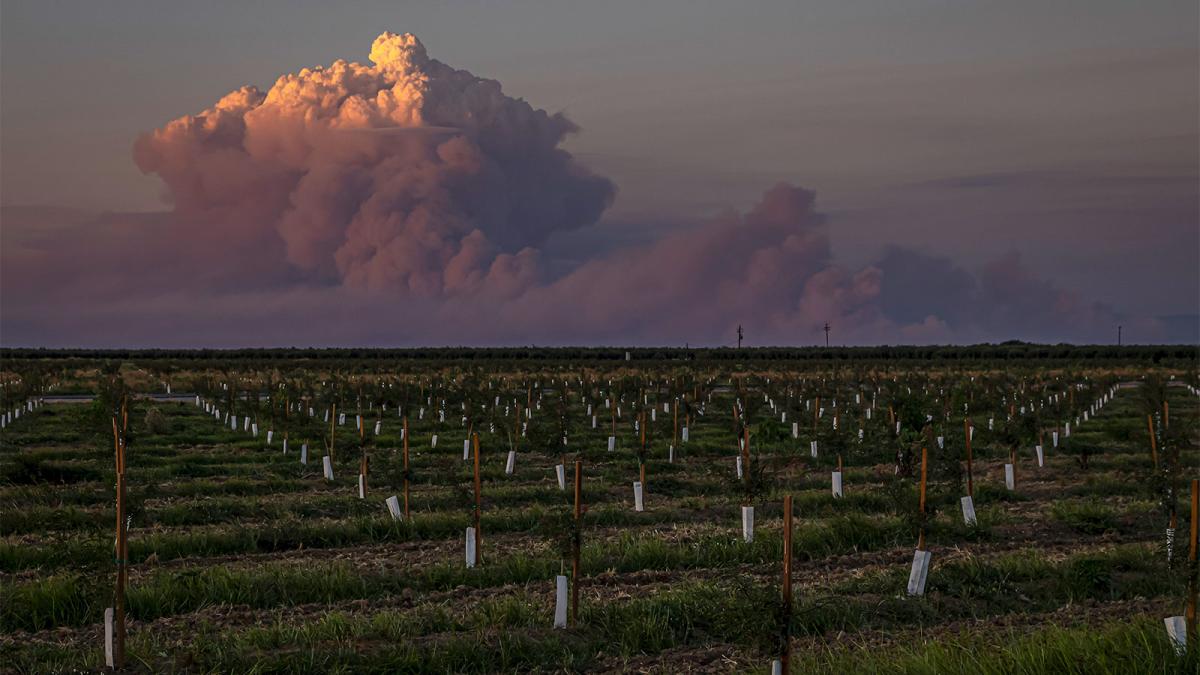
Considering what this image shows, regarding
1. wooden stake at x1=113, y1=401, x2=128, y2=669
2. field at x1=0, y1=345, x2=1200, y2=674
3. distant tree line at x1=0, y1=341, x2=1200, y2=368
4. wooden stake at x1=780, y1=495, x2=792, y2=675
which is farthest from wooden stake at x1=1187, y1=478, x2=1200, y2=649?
distant tree line at x1=0, y1=341, x2=1200, y2=368

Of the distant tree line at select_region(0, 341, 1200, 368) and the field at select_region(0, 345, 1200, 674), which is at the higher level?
the distant tree line at select_region(0, 341, 1200, 368)

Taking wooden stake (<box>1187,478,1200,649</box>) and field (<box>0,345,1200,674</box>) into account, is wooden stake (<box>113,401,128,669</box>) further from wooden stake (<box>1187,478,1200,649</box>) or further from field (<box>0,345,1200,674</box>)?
wooden stake (<box>1187,478,1200,649</box>)

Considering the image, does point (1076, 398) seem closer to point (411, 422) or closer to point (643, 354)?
point (411, 422)

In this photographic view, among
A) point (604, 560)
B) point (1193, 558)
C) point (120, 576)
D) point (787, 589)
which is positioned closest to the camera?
point (787, 589)

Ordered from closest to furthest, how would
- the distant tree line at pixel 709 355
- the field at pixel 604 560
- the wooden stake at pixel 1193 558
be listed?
1. the wooden stake at pixel 1193 558
2. the field at pixel 604 560
3. the distant tree line at pixel 709 355

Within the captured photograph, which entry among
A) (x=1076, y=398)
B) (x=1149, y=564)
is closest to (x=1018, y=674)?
(x=1149, y=564)

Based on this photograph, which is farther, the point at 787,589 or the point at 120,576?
the point at 120,576

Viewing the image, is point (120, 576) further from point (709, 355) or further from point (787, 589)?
point (709, 355)

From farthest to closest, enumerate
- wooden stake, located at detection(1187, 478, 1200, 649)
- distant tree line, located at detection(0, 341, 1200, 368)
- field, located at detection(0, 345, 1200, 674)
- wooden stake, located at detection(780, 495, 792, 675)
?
distant tree line, located at detection(0, 341, 1200, 368) < field, located at detection(0, 345, 1200, 674) < wooden stake, located at detection(1187, 478, 1200, 649) < wooden stake, located at detection(780, 495, 792, 675)

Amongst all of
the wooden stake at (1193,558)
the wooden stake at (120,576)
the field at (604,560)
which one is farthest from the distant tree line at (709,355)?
the wooden stake at (1193,558)

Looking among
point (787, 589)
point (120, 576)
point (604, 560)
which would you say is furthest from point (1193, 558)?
point (120, 576)

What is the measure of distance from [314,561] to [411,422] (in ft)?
76.6

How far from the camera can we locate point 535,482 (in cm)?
2289

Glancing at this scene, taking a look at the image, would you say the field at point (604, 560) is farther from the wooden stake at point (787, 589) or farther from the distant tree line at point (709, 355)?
the distant tree line at point (709, 355)
